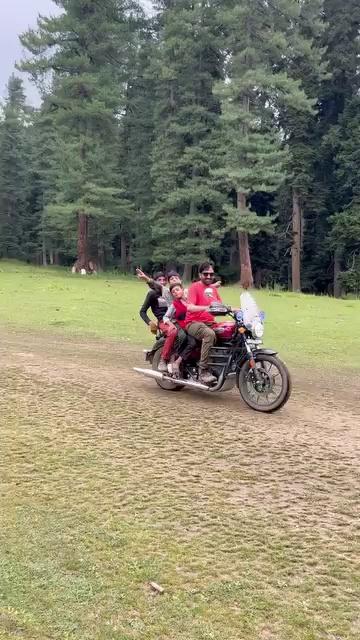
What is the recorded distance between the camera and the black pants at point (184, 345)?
22.9 ft

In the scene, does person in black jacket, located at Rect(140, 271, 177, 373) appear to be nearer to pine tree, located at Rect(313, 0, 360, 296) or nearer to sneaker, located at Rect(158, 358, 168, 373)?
sneaker, located at Rect(158, 358, 168, 373)

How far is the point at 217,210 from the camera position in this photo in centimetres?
3472

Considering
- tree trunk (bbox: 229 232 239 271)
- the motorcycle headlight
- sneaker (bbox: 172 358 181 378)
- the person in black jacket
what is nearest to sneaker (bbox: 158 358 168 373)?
the person in black jacket

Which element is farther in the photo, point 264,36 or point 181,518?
point 264,36

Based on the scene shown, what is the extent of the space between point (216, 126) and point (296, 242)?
320 inches

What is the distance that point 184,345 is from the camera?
7.11 metres

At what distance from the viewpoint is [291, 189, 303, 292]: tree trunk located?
113ft

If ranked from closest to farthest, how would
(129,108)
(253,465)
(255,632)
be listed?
(255,632) < (253,465) < (129,108)

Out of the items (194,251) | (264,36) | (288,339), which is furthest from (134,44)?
(288,339)

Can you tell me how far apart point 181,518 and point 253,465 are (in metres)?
1.07

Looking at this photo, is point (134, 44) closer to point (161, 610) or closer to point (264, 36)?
point (264, 36)

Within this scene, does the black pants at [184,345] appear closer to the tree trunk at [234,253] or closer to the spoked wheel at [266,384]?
the spoked wheel at [266,384]

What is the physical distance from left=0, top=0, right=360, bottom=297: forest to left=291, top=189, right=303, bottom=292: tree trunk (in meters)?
0.09

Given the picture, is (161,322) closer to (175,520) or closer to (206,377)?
(206,377)
